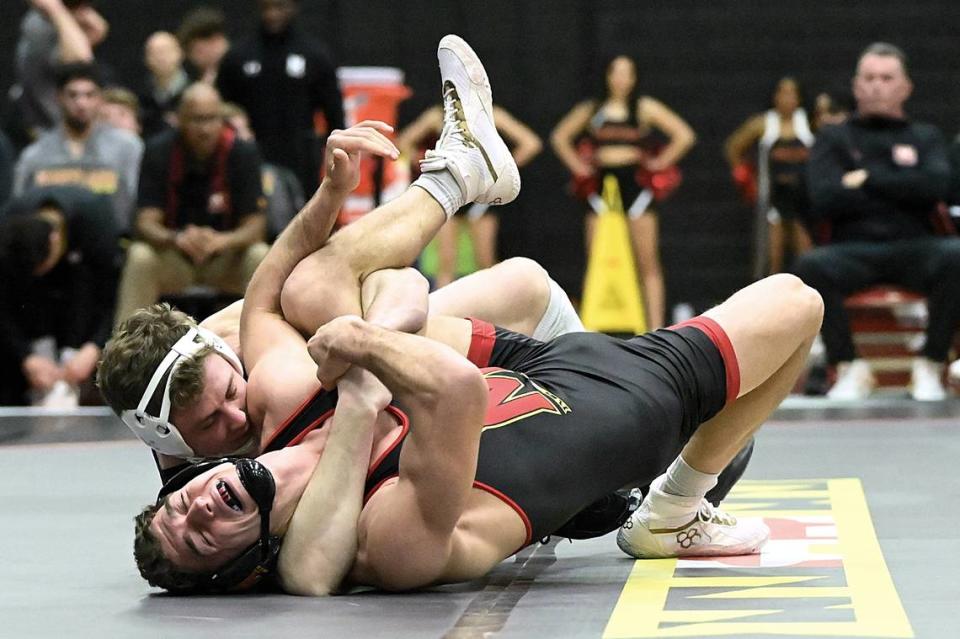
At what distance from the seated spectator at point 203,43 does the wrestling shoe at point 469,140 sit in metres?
5.50

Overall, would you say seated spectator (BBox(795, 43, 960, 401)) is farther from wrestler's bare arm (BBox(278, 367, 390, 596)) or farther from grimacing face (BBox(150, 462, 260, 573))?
grimacing face (BBox(150, 462, 260, 573))

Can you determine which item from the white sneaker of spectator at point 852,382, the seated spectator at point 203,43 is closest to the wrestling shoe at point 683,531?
the white sneaker of spectator at point 852,382

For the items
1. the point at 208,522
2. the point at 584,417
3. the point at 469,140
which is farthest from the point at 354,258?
the point at 208,522

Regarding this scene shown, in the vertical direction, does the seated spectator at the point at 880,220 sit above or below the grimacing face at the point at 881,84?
below

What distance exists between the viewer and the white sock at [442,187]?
3988mm

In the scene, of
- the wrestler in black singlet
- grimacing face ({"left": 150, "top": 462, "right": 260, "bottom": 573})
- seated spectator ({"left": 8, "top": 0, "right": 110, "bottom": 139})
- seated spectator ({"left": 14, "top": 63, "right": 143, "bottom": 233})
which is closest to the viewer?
grimacing face ({"left": 150, "top": 462, "right": 260, "bottom": 573})

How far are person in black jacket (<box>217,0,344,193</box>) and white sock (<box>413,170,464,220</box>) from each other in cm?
489

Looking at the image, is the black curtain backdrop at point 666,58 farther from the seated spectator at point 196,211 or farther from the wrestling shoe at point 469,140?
the wrestling shoe at point 469,140

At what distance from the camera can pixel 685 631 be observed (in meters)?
2.81

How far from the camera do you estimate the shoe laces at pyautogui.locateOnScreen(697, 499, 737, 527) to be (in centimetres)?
362

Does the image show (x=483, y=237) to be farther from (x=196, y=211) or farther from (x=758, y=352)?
(x=758, y=352)

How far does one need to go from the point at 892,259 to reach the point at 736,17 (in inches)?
159

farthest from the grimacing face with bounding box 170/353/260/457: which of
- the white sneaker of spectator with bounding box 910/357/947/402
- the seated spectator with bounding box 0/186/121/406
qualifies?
the white sneaker of spectator with bounding box 910/357/947/402

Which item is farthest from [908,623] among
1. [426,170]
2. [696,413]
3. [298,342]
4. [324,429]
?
[426,170]
